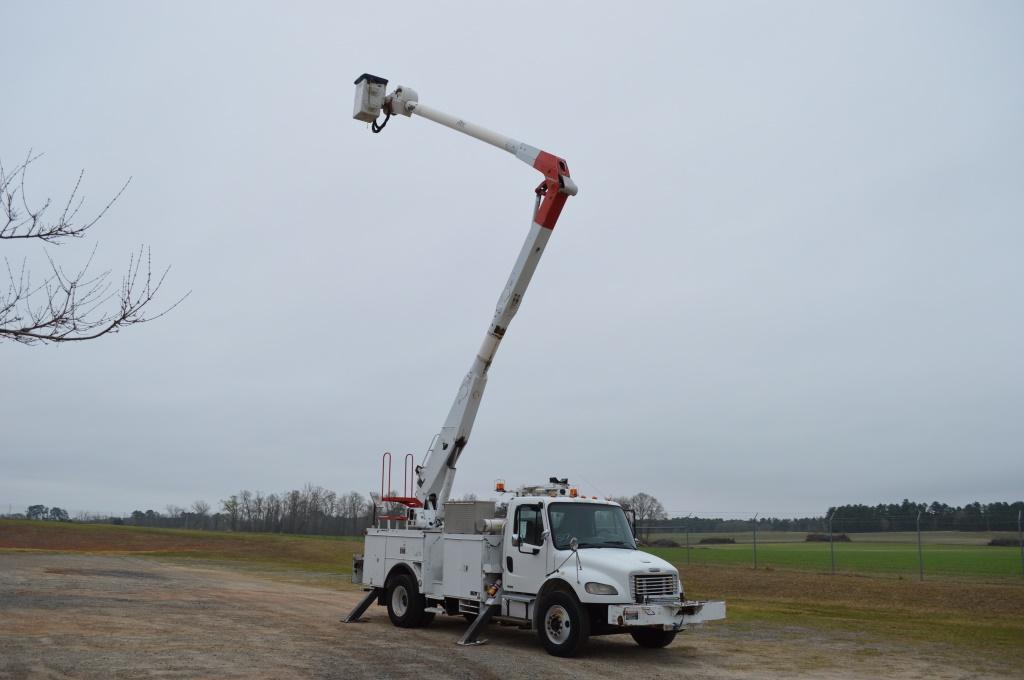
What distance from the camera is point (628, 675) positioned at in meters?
11.5

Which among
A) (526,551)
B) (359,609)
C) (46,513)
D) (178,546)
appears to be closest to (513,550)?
(526,551)

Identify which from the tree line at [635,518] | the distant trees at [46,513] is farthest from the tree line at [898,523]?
the distant trees at [46,513]

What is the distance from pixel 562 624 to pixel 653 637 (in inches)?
75.9

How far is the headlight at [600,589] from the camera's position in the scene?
12922 millimetres

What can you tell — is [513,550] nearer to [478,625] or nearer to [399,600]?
[478,625]

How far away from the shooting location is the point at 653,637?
47.0 ft

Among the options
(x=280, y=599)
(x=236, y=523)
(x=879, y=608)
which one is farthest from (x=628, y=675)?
(x=236, y=523)

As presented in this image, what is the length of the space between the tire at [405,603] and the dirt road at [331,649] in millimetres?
307

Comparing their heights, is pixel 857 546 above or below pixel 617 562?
below

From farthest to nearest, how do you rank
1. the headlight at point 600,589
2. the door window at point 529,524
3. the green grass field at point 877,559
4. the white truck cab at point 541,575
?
the green grass field at point 877,559 → the door window at point 529,524 → the white truck cab at point 541,575 → the headlight at point 600,589

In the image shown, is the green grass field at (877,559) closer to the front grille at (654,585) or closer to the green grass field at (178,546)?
the green grass field at (178,546)

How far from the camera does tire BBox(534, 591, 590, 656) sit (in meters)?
12.9

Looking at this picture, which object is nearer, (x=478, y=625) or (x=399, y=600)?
(x=478, y=625)

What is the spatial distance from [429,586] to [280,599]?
7450 mm
